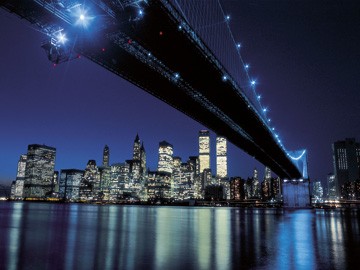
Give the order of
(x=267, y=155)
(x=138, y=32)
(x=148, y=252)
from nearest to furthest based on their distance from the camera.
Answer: (x=148, y=252) < (x=138, y=32) < (x=267, y=155)

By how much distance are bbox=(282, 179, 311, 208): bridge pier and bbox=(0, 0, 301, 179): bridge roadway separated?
42440 mm

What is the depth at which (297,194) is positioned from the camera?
252ft

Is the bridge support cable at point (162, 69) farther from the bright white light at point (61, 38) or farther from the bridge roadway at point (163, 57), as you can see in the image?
the bright white light at point (61, 38)

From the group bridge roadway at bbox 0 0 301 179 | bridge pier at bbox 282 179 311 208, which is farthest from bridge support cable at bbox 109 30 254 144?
bridge pier at bbox 282 179 311 208

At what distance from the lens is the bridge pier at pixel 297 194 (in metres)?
76.2

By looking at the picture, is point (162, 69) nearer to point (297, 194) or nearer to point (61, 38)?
point (61, 38)

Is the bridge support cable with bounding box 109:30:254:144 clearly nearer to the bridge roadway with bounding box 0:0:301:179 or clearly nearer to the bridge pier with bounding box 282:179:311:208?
the bridge roadway with bounding box 0:0:301:179

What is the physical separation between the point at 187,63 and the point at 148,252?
1721 centimetres

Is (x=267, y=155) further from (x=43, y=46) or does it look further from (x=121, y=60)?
(x=43, y=46)

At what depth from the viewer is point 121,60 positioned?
2338 centimetres

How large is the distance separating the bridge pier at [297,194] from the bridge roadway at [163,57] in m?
42.4

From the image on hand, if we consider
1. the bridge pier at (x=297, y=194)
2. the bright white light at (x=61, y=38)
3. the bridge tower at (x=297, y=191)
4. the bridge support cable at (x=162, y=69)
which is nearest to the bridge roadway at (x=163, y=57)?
the bridge support cable at (x=162, y=69)

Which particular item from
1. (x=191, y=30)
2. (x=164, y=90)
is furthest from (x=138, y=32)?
(x=164, y=90)

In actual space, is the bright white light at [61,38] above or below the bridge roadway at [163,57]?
below
